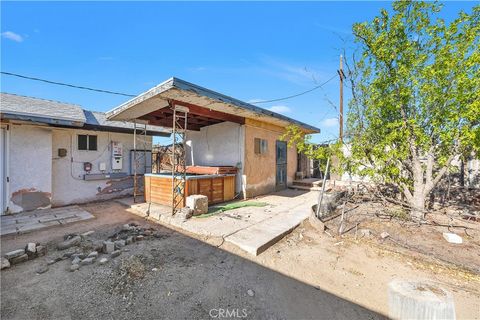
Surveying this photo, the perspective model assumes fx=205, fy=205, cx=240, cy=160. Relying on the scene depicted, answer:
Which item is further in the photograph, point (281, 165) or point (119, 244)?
point (281, 165)

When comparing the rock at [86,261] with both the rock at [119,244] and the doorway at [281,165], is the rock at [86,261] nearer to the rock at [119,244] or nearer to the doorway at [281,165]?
the rock at [119,244]

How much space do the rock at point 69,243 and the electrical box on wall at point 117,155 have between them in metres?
4.75

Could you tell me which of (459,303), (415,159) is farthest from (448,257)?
(415,159)

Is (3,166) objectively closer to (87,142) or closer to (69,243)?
(87,142)

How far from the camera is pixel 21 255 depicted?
11.2ft

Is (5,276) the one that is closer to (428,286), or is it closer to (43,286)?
(43,286)

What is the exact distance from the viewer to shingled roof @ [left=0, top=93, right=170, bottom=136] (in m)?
5.79

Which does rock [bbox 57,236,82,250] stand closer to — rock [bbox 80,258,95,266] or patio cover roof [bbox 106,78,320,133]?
rock [bbox 80,258,95,266]

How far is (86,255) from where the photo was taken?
3564 millimetres

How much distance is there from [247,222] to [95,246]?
10.5 feet

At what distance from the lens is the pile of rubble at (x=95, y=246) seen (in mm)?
3406

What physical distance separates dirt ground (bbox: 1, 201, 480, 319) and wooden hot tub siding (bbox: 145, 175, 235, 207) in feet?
7.56

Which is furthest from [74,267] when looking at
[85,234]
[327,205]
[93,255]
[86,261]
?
[327,205]

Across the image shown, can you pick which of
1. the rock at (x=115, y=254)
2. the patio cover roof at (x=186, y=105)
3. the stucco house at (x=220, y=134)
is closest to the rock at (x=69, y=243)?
the rock at (x=115, y=254)
